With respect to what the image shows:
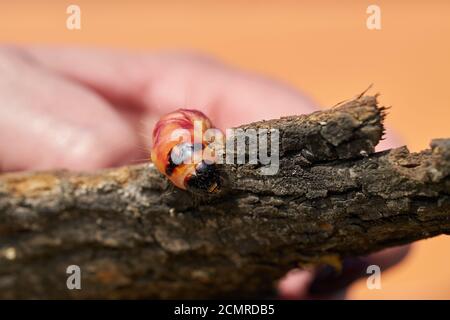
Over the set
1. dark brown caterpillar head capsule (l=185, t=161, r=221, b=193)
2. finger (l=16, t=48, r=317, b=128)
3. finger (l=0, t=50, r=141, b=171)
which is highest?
finger (l=16, t=48, r=317, b=128)

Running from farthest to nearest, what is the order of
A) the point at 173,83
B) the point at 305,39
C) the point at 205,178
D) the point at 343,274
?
the point at 305,39, the point at 173,83, the point at 343,274, the point at 205,178

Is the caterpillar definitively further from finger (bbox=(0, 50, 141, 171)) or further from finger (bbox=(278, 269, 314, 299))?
finger (bbox=(278, 269, 314, 299))

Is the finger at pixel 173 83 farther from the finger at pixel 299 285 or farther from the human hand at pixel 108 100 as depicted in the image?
the finger at pixel 299 285

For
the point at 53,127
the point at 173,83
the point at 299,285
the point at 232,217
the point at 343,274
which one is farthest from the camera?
the point at 173,83

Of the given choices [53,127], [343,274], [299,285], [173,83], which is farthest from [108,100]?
[343,274]

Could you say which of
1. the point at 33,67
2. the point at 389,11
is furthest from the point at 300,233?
the point at 389,11

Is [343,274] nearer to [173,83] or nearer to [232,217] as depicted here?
[232,217]

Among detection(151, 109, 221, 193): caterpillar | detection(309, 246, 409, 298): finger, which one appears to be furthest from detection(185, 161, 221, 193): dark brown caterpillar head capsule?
detection(309, 246, 409, 298): finger
